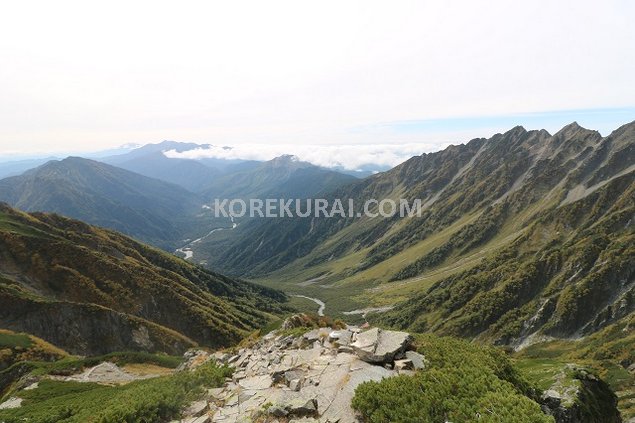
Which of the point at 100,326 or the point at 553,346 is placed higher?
the point at 100,326

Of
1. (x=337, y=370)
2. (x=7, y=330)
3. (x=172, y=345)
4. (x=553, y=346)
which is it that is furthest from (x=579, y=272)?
(x=7, y=330)

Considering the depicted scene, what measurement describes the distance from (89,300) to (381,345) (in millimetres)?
94612

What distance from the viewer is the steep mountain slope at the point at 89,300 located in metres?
81.1

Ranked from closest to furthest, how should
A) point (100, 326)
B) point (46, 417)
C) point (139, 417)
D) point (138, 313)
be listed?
point (139, 417)
point (46, 417)
point (100, 326)
point (138, 313)

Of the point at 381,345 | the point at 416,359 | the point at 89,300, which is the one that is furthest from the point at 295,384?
the point at 89,300

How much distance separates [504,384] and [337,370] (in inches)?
423

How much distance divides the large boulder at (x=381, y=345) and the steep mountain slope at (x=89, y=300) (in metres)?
71.1

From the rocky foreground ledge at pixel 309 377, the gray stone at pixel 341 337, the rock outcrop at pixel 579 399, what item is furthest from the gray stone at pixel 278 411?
the rock outcrop at pixel 579 399

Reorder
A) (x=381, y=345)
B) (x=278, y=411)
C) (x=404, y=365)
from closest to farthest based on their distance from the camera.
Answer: (x=278, y=411) → (x=404, y=365) → (x=381, y=345)

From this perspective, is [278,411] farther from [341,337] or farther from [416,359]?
[341,337]

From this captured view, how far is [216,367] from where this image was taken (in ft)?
108

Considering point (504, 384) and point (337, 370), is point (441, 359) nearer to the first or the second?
point (504, 384)

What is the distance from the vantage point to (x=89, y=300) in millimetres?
100250

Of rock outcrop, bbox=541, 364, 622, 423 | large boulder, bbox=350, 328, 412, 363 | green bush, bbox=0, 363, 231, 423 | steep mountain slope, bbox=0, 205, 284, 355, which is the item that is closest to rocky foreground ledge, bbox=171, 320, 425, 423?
large boulder, bbox=350, 328, 412, 363
